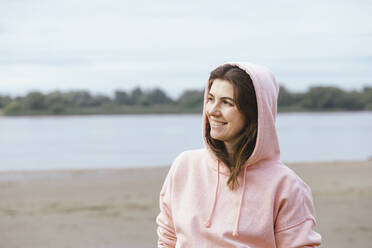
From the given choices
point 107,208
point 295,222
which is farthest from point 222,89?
point 107,208

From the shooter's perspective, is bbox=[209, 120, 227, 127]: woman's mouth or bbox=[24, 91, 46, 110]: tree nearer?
bbox=[209, 120, 227, 127]: woman's mouth

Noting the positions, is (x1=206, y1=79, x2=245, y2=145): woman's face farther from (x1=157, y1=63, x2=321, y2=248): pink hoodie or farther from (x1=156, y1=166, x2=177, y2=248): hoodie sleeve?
(x1=156, y1=166, x2=177, y2=248): hoodie sleeve

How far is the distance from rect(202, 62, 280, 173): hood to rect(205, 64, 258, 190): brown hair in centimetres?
3

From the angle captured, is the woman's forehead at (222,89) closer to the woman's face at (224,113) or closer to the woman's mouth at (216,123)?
the woman's face at (224,113)

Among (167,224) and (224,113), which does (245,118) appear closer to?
(224,113)

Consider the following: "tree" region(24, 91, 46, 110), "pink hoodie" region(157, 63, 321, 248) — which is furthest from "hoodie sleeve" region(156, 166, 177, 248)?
"tree" region(24, 91, 46, 110)

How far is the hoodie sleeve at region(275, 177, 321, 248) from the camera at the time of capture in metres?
1.98

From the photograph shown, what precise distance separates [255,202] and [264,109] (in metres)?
0.35

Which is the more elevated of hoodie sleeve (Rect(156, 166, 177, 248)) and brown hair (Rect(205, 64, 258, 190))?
brown hair (Rect(205, 64, 258, 190))

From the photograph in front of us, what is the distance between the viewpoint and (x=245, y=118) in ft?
6.75

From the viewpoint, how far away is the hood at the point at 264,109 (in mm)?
1982

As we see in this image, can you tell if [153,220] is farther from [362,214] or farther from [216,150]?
[216,150]

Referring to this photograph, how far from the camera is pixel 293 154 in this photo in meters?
22.7

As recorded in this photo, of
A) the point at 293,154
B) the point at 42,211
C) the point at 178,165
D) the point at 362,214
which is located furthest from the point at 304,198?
the point at 293,154
